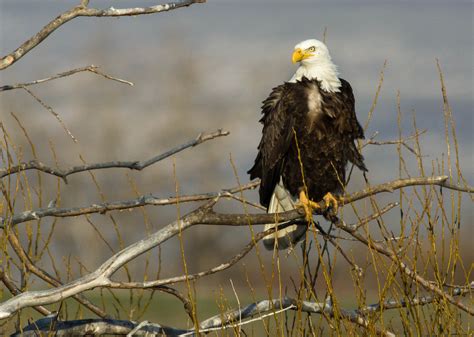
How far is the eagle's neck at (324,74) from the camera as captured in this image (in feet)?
24.2

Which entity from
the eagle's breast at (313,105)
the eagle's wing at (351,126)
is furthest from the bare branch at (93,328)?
the eagle's wing at (351,126)

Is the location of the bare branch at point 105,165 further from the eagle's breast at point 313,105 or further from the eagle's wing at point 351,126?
the eagle's wing at point 351,126

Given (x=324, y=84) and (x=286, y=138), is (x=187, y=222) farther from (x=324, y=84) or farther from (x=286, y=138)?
(x=324, y=84)

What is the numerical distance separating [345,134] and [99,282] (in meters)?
3.15

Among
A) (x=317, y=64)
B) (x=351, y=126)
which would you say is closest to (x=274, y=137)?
(x=351, y=126)

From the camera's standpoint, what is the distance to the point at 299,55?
7.46m

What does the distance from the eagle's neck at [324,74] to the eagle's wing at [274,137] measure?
0.70ft

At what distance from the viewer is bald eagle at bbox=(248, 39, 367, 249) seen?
23.5 ft

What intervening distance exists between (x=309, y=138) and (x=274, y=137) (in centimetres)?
36

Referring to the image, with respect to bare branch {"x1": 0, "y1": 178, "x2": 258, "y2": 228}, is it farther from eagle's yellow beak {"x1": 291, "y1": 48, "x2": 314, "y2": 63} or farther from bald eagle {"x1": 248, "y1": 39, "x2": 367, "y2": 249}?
eagle's yellow beak {"x1": 291, "y1": 48, "x2": 314, "y2": 63}

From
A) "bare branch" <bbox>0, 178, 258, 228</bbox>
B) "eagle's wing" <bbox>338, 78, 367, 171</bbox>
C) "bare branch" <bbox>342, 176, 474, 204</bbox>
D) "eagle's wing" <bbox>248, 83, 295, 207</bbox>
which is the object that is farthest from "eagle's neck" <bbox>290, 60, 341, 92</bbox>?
"bare branch" <bbox>0, 178, 258, 228</bbox>

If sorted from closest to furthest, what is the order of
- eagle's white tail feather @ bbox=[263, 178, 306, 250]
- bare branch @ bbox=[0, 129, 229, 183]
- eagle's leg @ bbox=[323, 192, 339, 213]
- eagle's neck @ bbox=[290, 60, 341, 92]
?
bare branch @ bbox=[0, 129, 229, 183] < eagle's leg @ bbox=[323, 192, 339, 213] < eagle's neck @ bbox=[290, 60, 341, 92] < eagle's white tail feather @ bbox=[263, 178, 306, 250]

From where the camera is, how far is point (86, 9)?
560 centimetres

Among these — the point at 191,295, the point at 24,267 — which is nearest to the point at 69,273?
the point at 24,267
